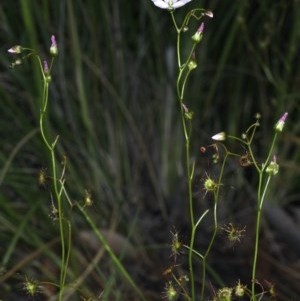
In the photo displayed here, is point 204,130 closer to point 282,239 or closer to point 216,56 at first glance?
point 216,56

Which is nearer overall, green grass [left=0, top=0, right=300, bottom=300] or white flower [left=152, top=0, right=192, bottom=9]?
white flower [left=152, top=0, right=192, bottom=9]

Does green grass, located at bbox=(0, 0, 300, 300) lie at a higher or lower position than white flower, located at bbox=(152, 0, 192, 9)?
lower

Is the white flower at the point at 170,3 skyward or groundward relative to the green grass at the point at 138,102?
skyward

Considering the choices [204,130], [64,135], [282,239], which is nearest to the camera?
[282,239]

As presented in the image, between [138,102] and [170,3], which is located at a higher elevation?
[170,3]

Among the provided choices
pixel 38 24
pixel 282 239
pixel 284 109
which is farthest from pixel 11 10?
pixel 282 239

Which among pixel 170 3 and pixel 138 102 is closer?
pixel 170 3

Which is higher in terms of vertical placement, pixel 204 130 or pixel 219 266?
pixel 204 130

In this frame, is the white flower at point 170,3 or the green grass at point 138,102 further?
the green grass at point 138,102
